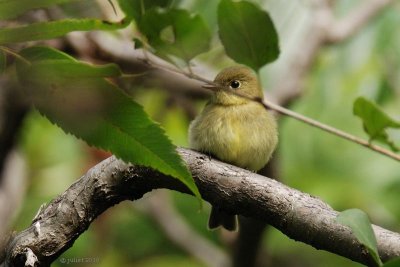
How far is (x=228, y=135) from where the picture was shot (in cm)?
339

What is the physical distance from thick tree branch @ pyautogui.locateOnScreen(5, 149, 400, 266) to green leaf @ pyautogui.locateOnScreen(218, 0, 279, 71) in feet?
1.05

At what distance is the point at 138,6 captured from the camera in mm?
2219

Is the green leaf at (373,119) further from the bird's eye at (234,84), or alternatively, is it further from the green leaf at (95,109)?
the bird's eye at (234,84)

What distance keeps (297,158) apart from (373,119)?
12.2ft

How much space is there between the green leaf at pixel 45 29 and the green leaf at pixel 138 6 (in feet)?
0.55

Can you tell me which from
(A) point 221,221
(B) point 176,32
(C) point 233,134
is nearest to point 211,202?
(B) point 176,32

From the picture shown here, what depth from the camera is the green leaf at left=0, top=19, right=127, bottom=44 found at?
73.7 inches

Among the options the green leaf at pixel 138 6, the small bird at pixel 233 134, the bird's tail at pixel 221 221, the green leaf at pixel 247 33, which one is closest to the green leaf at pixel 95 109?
the green leaf at pixel 138 6

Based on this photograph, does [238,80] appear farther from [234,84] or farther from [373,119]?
[373,119]

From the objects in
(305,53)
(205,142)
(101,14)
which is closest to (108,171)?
(205,142)

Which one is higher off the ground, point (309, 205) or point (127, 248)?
point (309, 205)

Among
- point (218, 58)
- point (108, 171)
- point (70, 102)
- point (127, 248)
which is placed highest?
point (70, 102)

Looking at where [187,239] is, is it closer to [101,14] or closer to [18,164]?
[18,164]

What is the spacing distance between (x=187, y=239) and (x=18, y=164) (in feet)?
4.31
